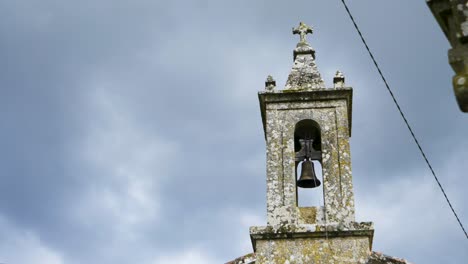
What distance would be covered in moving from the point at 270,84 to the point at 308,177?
154cm

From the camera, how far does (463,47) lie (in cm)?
322

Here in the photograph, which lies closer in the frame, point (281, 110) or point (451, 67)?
point (451, 67)

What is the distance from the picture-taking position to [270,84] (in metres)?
10.3

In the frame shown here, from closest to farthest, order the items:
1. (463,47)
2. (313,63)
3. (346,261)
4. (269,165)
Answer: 1. (463,47)
2. (346,261)
3. (269,165)
4. (313,63)

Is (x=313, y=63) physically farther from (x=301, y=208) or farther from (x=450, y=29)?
(x=450, y=29)

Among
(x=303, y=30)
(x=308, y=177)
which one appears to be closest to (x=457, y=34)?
(x=308, y=177)

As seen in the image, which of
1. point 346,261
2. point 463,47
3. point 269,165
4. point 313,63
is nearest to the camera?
point 463,47

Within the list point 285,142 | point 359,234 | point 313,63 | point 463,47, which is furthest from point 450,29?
point 313,63

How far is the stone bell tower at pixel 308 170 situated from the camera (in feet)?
29.3

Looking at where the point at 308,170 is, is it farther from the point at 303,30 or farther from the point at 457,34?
the point at 457,34

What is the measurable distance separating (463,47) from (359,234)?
5962mm

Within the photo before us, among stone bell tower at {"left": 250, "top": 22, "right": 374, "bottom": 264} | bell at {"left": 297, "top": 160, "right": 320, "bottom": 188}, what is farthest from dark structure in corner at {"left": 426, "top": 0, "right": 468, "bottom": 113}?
bell at {"left": 297, "top": 160, "right": 320, "bottom": 188}

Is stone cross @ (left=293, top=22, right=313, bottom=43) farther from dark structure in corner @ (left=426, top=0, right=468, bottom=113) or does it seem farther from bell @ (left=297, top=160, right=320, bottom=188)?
dark structure in corner @ (left=426, top=0, right=468, bottom=113)

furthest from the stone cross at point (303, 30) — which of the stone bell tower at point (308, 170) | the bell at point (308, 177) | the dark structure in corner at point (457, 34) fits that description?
the dark structure in corner at point (457, 34)
